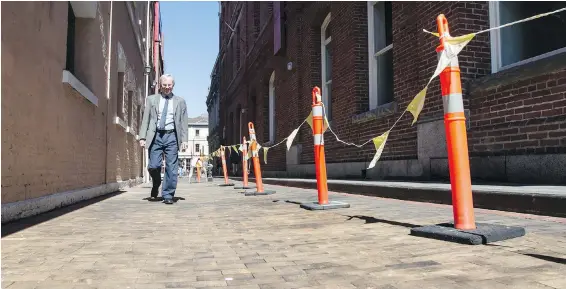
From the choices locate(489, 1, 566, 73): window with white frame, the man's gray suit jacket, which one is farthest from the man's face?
locate(489, 1, 566, 73): window with white frame

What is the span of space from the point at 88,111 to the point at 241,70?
1736cm

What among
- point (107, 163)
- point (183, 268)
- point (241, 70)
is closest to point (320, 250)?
point (183, 268)

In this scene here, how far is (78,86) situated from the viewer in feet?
19.0

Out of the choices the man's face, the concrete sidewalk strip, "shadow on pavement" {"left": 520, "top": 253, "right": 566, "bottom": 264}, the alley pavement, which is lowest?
the alley pavement

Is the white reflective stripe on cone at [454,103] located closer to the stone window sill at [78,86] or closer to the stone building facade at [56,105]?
the stone building facade at [56,105]

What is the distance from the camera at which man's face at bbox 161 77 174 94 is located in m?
6.38

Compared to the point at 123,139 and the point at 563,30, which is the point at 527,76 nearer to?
the point at 563,30

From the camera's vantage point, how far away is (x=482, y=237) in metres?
2.66

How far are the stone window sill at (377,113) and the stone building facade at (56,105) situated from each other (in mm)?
4889

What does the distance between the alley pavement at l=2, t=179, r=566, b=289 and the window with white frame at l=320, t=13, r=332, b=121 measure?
7.59m

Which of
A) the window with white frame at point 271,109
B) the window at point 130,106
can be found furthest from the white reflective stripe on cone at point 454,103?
the window with white frame at point 271,109

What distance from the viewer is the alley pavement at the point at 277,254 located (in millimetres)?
2004

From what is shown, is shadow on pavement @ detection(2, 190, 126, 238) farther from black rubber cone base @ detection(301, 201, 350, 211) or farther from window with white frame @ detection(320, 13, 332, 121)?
window with white frame @ detection(320, 13, 332, 121)

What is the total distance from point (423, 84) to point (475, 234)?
4.43 metres
